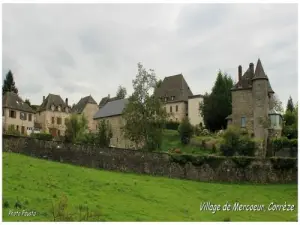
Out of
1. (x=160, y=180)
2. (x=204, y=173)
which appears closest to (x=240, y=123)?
(x=204, y=173)

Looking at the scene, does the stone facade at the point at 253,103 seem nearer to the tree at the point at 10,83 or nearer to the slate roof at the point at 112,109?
the slate roof at the point at 112,109

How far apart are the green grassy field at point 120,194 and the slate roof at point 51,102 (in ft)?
141

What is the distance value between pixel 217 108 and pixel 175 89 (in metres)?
12.2

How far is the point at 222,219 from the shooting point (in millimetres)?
21734

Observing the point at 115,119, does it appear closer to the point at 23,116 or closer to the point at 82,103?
the point at 23,116

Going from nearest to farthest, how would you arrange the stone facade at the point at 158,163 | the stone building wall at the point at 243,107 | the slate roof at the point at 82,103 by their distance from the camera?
the stone facade at the point at 158,163
the stone building wall at the point at 243,107
the slate roof at the point at 82,103

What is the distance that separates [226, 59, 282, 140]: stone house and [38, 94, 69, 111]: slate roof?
32050 mm

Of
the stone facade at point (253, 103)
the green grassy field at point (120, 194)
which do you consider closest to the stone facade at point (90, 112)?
the stone facade at point (253, 103)

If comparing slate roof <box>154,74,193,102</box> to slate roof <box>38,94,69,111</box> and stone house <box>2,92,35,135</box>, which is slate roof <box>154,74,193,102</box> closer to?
slate roof <box>38,94,69,111</box>

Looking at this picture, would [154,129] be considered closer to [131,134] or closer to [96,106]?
[131,134]

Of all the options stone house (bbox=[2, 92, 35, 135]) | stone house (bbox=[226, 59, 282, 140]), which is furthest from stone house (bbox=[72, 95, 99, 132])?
stone house (bbox=[226, 59, 282, 140])

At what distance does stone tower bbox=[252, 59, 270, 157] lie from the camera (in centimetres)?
5194

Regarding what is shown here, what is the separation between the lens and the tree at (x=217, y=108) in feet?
211

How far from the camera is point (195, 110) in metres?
70.1
